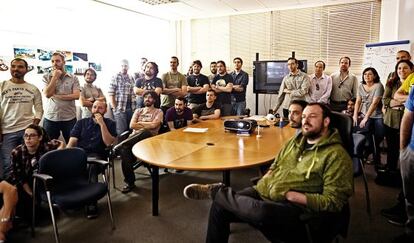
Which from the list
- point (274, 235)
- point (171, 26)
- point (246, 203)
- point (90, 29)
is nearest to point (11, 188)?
point (246, 203)

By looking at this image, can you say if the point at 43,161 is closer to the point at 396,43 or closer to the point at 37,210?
the point at 37,210

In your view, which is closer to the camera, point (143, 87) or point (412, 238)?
point (412, 238)

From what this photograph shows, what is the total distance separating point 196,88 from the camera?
4793mm

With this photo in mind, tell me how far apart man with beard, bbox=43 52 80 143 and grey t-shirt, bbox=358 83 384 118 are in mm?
3903

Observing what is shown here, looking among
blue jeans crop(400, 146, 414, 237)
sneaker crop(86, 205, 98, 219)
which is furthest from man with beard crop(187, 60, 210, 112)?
blue jeans crop(400, 146, 414, 237)

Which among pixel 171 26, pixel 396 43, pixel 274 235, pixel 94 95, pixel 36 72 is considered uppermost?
pixel 171 26

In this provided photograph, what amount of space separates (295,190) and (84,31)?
14.9 feet

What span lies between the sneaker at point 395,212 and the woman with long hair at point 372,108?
4.63 ft

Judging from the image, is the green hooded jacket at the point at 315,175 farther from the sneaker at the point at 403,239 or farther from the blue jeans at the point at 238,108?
the blue jeans at the point at 238,108

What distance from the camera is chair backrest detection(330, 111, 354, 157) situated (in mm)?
2061

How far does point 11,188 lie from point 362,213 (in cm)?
311

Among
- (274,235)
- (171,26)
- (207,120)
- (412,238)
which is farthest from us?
(171,26)

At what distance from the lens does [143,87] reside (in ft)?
14.9

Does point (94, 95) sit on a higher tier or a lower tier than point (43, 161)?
higher
